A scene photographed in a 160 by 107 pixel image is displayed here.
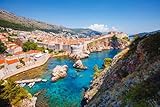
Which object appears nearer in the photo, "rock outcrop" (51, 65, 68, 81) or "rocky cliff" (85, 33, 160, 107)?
"rocky cliff" (85, 33, 160, 107)

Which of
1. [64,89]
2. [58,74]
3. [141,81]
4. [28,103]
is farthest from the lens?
[58,74]

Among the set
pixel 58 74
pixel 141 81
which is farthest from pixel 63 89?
pixel 141 81

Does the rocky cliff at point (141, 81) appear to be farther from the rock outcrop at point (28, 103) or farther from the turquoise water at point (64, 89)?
the turquoise water at point (64, 89)

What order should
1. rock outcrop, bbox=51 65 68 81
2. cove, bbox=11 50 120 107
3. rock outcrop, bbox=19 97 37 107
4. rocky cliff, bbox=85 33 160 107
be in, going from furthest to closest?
1. rock outcrop, bbox=51 65 68 81
2. cove, bbox=11 50 120 107
3. rock outcrop, bbox=19 97 37 107
4. rocky cliff, bbox=85 33 160 107

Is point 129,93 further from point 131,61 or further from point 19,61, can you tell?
point 19,61

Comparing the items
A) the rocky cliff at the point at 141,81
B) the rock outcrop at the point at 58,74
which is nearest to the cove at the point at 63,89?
the rock outcrop at the point at 58,74

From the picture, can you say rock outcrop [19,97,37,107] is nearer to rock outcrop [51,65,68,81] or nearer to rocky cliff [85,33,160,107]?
rocky cliff [85,33,160,107]

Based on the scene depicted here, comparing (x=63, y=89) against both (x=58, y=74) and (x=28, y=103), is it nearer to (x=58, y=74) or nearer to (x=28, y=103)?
(x=58, y=74)

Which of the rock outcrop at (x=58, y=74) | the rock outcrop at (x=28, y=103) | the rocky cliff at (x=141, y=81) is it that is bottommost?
the rock outcrop at (x=58, y=74)

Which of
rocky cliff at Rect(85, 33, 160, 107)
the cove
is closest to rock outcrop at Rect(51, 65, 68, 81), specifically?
the cove

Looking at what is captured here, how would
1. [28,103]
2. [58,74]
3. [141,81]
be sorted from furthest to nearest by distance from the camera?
[58,74], [28,103], [141,81]

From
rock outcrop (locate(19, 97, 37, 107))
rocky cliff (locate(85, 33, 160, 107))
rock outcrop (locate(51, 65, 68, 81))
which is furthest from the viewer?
rock outcrop (locate(51, 65, 68, 81))

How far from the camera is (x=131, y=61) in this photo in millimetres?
28359

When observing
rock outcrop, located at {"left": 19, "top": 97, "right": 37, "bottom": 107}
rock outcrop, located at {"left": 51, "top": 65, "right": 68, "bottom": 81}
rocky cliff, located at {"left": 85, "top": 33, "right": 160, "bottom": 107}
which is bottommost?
rock outcrop, located at {"left": 51, "top": 65, "right": 68, "bottom": 81}
